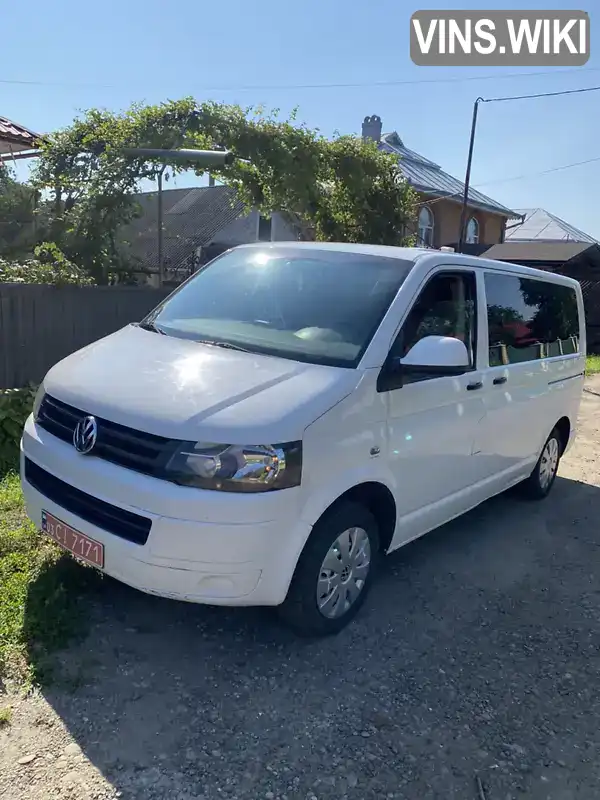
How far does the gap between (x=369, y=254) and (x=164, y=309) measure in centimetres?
133

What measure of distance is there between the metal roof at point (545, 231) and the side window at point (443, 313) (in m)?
32.1

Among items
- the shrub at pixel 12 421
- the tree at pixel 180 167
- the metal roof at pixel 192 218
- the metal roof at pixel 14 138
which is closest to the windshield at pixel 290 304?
the shrub at pixel 12 421

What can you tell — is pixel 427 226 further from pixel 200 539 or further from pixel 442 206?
pixel 200 539

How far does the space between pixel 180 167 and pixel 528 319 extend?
5.35 m

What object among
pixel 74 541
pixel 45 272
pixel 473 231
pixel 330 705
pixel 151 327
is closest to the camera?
pixel 330 705

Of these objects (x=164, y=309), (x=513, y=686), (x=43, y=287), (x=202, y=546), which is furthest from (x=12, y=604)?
(x=43, y=287)

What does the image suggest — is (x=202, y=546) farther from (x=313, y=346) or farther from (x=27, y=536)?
(x=27, y=536)

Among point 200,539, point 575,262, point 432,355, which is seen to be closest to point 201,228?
point 575,262

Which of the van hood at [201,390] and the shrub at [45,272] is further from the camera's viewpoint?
the shrub at [45,272]

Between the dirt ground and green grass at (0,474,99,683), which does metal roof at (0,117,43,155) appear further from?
the dirt ground

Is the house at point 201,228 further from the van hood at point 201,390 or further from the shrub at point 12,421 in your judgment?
the van hood at point 201,390

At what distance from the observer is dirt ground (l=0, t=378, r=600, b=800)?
2428 millimetres

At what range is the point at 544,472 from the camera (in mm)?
5832

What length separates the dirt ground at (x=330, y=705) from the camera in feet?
7.97
